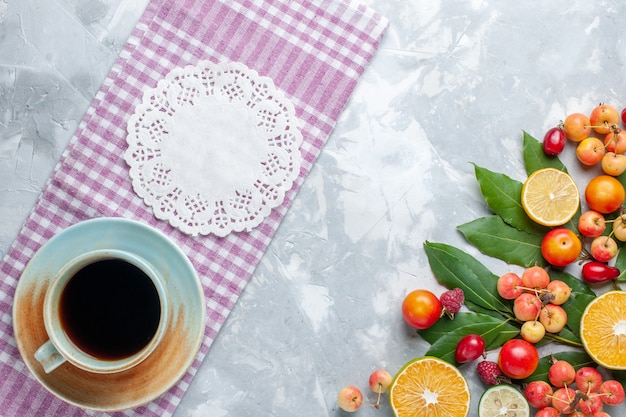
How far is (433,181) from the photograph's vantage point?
1.29 m

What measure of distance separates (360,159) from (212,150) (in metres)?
0.25

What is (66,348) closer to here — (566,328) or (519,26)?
(566,328)

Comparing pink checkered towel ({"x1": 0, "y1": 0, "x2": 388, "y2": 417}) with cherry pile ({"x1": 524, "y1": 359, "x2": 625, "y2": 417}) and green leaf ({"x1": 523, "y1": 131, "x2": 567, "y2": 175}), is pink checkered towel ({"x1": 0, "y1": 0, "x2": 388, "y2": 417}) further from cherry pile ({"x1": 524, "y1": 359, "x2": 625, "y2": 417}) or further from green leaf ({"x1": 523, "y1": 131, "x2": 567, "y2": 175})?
cherry pile ({"x1": 524, "y1": 359, "x2": 625, "y2": 417})

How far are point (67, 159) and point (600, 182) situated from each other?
868 millimetres

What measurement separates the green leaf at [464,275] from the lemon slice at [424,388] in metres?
0.13

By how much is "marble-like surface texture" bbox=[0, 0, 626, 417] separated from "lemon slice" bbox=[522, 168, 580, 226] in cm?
5

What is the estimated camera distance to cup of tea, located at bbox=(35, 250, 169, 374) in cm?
108

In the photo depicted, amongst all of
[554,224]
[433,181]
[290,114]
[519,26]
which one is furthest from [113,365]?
[519,26]

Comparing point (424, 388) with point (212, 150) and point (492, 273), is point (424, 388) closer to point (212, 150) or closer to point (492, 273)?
point (492, 273)

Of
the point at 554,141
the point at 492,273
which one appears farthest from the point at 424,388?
the point at 554,141

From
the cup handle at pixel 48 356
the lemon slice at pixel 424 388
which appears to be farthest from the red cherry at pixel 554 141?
the cup handle at pixel 48 356

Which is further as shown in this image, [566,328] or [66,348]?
[566,328]

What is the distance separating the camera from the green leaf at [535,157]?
1293 mm

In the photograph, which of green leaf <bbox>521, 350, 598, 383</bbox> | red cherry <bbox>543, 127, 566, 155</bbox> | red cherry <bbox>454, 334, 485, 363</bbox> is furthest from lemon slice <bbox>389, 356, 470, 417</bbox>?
red cherry <bbox>543, 127, 566, 155</bbox>
